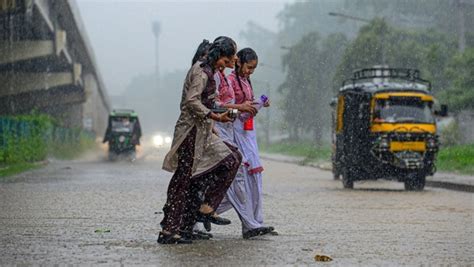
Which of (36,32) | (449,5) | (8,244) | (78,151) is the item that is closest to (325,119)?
(449,5)

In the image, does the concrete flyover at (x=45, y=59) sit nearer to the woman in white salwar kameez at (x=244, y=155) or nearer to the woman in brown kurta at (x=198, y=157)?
the woman in white salwar kameez at (x=244, y=155)

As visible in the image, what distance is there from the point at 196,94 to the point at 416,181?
14225mm

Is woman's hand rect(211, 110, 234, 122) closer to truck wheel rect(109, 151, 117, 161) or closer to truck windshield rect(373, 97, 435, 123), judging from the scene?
truck windshield rect(373, 97, 435, 123)

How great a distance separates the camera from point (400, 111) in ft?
75.8

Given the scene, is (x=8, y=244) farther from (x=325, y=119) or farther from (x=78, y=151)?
(x=325, y=119)

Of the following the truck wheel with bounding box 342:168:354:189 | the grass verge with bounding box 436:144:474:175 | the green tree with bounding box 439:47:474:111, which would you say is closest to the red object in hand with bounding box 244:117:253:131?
the truck wheel with bounding box 342:168:354:189

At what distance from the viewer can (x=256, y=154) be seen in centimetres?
1071

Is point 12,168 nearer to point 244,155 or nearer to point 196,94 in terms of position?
point 244,155

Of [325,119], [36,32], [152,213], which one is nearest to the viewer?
[152,213]

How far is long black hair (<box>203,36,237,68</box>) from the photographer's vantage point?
32.7 feet

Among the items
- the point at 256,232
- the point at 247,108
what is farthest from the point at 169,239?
the point at 247,108

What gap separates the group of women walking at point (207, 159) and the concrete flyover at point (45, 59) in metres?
21.8

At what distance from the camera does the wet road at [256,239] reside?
865 centimetres

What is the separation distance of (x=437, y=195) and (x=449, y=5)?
61.4 m
